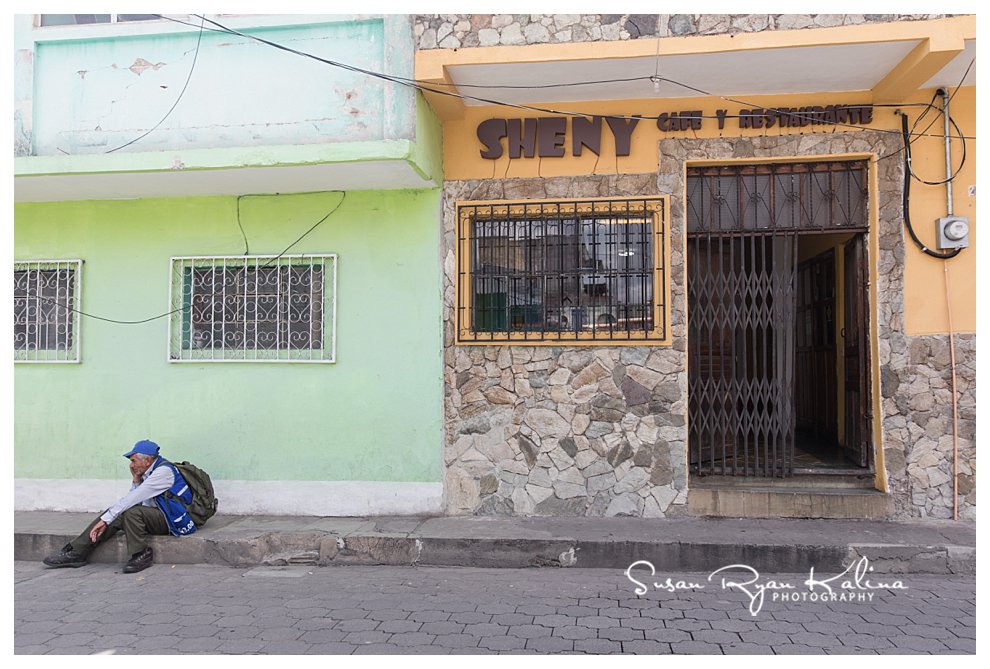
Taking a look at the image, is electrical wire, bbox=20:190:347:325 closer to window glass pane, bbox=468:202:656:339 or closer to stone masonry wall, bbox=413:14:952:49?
window glass pane, bbox=468:202:656:339

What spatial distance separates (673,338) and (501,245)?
5.95 feet

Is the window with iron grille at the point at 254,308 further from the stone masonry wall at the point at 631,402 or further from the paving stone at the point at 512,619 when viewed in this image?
the paving stone at the point at 512,619

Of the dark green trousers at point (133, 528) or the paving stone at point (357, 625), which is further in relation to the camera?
the dark green trousers at point (133, 528)

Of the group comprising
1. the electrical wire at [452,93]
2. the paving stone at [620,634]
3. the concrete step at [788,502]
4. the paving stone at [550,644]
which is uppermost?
the electrical wire at [452,93]

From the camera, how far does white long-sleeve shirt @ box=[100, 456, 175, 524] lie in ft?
18.3

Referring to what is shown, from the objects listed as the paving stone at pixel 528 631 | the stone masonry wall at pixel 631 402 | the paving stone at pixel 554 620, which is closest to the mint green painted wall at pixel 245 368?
the stone masonry wall at pixel 631 402

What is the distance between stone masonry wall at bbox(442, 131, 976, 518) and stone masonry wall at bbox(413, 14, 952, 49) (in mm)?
1035

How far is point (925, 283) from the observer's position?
595 cm

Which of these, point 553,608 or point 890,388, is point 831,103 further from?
point 553,608

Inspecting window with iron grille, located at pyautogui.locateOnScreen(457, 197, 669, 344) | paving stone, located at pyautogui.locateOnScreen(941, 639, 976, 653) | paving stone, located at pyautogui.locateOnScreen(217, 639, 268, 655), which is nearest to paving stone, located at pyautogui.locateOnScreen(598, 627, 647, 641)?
paving stone, located at pyautogui.locateOnScreen(941, 639, 976, 653)

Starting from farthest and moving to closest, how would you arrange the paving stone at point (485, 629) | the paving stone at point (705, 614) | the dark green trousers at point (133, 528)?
the dark green trousers at point (133, 528)
the paving stone at point (705, 614)
the paving stone at point (485, 629)

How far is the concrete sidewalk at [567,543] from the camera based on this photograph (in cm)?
520

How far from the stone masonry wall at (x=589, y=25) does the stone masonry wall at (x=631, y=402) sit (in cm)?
103

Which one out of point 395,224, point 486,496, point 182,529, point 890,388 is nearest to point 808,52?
point 890,388
